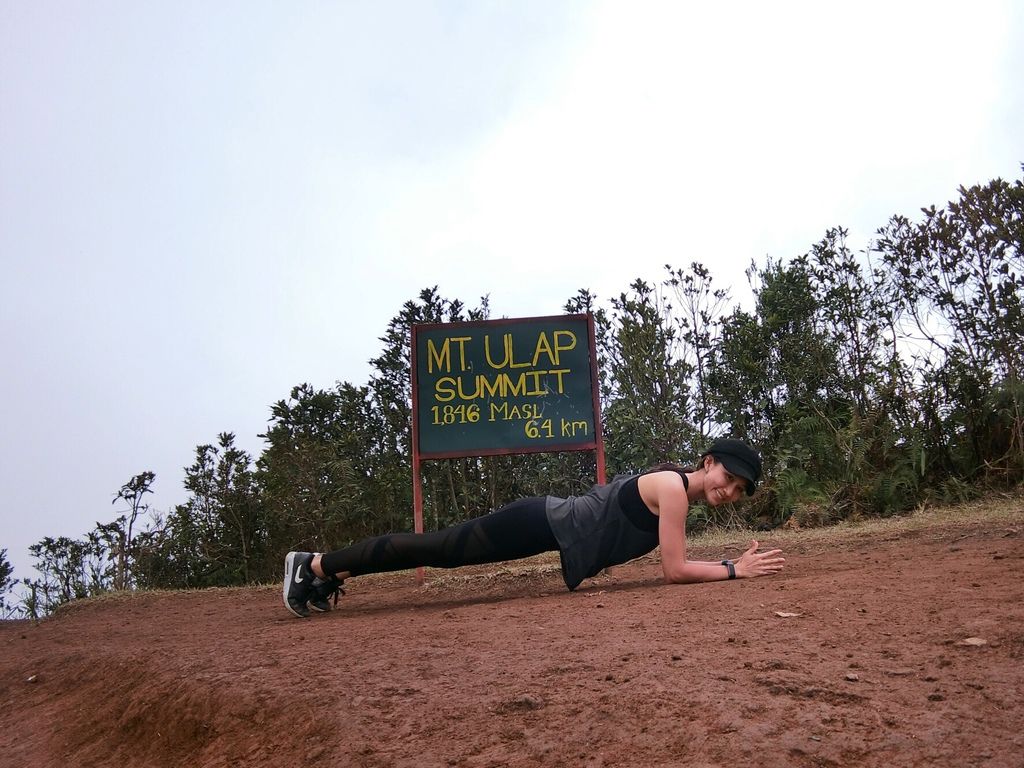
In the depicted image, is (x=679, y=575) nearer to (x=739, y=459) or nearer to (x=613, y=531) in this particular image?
(x=613, y=531)

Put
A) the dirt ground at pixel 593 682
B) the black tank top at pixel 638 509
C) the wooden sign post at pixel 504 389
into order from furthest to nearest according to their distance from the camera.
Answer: the wooden sign post at pixel 504 389 < the black tank top at pixel 638 509 < the dirt ground at pixel 593 682

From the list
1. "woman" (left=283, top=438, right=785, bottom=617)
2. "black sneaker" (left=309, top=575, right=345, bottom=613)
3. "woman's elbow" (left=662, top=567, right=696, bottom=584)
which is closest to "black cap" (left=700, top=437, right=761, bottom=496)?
"woman" (left=283, top=438, right=785, bottom=617)

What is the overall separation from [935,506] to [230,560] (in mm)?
7389

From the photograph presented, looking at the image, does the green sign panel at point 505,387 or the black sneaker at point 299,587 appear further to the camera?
the green sign panel at point 505,387

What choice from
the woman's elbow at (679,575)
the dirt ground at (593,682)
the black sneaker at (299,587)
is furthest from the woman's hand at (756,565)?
the black sneaker at (299,587)

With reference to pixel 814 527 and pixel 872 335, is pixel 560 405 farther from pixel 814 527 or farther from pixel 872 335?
pixel 872 335

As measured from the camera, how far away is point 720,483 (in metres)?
4.37

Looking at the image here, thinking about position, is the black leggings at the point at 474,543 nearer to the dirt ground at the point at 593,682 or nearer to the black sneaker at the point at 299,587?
the dirt ground at the point at 593,682

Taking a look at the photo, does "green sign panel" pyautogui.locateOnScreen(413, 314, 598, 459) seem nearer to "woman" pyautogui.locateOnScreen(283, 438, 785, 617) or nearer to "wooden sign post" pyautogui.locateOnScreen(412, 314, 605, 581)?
"wooden sign post" pyautogui.locateOnScreen(412, 314, 605, 581)

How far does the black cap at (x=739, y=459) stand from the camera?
4.30 m

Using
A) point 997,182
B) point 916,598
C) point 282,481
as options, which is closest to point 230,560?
point 282,481

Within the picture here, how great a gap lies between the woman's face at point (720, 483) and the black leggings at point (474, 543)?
87 centimetres

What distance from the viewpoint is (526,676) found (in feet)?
8.53

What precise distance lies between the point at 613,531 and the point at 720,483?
612 millimetres
